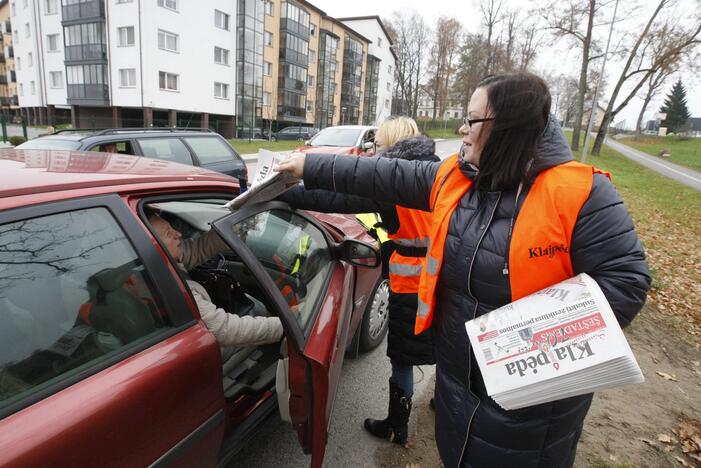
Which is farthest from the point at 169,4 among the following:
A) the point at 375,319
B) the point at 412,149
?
the point at 412,149

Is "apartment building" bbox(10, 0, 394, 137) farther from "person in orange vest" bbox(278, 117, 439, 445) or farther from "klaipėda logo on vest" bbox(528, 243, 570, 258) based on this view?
"klaipėda logo on vest" bbox(528, 243, 570, 258)

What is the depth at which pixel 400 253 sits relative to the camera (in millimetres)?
2119

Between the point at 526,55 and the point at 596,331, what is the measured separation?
4112 centimetres

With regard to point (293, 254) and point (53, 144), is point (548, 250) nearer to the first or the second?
point (293, 254)

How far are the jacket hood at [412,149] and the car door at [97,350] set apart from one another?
1.21 m

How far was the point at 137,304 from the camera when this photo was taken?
1429 millimetres

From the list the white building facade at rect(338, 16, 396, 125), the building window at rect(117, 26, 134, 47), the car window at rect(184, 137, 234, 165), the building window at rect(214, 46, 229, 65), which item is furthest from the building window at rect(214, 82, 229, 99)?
the white building facade at rect(338, 16, 396, 125)

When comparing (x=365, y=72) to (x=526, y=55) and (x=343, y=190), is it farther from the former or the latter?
(x=343, y=190)

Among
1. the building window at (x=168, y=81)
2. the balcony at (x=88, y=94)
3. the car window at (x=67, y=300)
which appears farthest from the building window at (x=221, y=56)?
the car window at (x=67, y=300)

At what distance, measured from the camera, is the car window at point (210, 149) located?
7.11 metres

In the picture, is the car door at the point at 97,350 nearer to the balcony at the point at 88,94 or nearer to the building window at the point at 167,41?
the building window at the point at 167,41

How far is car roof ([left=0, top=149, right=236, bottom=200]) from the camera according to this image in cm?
130

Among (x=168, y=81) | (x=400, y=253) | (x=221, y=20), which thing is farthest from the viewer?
(x=221, y=20)

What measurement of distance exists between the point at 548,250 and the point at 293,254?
1.37m
